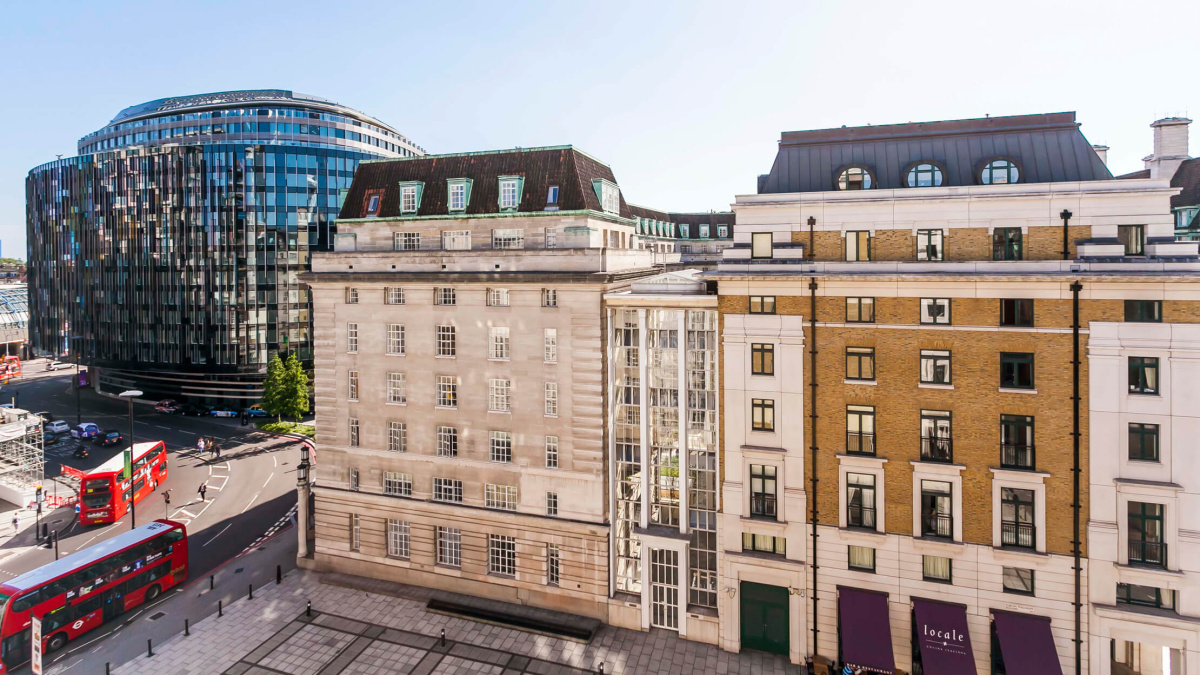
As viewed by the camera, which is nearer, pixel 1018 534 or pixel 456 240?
pixel 1018 534

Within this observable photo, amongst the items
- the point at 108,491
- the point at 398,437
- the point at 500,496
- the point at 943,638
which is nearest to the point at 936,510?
the point at 943,638

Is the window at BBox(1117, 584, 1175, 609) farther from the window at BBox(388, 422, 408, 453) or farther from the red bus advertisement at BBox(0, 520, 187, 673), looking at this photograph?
the red bus advertisement at BBox(0, 520, 187, 673)

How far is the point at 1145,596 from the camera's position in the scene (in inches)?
1011

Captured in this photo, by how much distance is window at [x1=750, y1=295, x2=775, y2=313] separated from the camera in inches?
1193

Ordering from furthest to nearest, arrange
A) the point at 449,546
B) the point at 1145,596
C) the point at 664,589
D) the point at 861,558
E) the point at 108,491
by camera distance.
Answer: the point at 108,491, the point at 449,546, the point at 664,589, the point at 861,558, the point at 1145,596

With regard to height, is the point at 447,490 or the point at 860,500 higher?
the point at 860,500

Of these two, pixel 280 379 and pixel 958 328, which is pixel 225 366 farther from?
pixel 958 328

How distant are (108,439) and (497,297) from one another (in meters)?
59.4

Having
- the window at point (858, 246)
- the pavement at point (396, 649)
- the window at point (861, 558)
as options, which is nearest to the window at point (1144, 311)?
the window at point (858, 246)

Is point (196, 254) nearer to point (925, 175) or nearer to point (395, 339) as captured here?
point (395, 339)

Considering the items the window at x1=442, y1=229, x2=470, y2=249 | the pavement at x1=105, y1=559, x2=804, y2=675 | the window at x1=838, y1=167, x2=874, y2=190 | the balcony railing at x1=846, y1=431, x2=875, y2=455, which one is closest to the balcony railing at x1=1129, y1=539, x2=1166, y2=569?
the balcony railing at x1=846, y1=431, x2=875, y2=455

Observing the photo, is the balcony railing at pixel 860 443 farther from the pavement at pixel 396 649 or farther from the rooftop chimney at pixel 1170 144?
the rooftop chimney at pixel 1170 144

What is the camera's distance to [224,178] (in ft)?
271

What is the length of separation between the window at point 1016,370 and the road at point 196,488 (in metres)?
45.6
